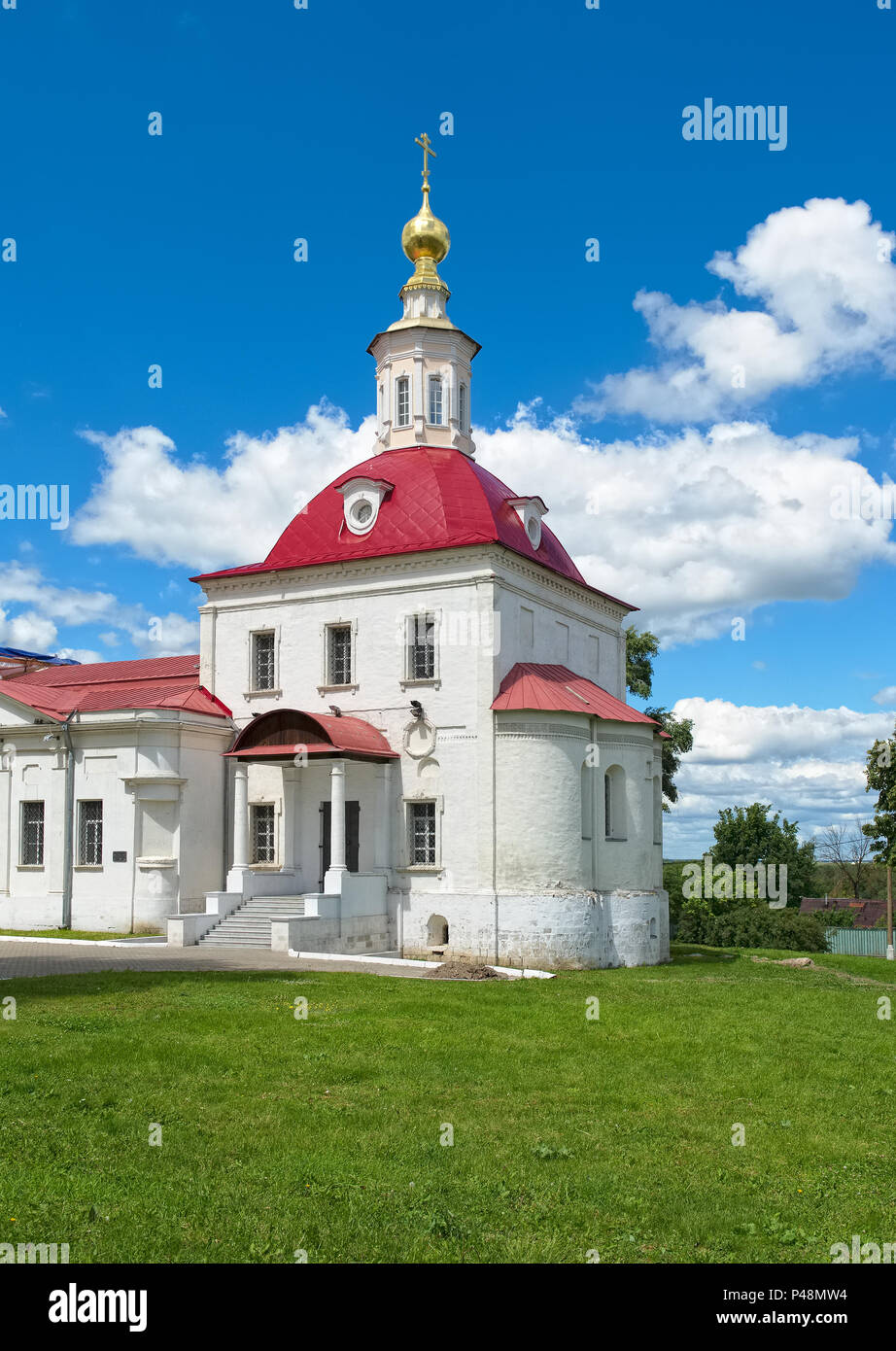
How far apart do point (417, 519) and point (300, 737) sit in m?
6.11

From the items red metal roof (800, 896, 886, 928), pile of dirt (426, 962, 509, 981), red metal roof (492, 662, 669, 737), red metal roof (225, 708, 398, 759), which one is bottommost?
red metal roof (800, 896, 886, 928)

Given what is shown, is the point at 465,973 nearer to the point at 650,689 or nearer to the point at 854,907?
the point at 650,689

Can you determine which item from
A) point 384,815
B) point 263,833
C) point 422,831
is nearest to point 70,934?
point 263,833

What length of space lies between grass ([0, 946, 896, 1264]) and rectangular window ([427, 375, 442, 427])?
19.1 metres

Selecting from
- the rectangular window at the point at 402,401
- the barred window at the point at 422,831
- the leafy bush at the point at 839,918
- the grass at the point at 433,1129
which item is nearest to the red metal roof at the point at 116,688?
the barred window at the point at 422,831

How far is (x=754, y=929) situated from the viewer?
128 ft

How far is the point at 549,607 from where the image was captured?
2870cm

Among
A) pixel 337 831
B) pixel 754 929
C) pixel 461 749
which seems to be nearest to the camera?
pixel 337 831

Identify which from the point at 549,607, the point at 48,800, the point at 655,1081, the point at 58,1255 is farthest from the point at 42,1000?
the point at 549,607

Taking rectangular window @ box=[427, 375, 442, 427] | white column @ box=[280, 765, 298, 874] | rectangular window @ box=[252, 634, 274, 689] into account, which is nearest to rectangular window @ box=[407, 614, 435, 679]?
white column @ box=[280, 765, 298, 874]

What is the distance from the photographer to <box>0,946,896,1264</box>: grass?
646 centimetres

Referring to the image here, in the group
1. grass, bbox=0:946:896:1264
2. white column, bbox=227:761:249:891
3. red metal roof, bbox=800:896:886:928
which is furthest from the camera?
red metal roof, bbox=800:896:886:928

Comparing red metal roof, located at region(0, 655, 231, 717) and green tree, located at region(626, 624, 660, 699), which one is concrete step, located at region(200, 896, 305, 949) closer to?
red metal roof, located at region(0, 655, 231, 717)

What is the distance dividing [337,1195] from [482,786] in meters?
17.9
